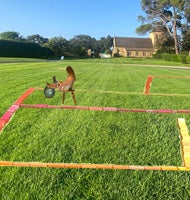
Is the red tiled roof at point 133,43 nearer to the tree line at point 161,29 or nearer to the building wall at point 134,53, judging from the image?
the building wall at point 134,53

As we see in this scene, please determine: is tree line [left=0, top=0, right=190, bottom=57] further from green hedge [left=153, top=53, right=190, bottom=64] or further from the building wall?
the building wall

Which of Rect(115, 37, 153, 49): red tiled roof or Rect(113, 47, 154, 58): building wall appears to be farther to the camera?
Rect(115, 37, 153, 49): red tiled roof

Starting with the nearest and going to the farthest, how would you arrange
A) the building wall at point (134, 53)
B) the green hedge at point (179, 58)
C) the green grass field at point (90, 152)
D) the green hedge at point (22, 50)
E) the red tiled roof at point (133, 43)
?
the green grass field at point (90, 152), the green hedge at point (179, 58), the green hedge at point (22, 50), the building wall at point (134, 53), the red tiled roof at point (133, 43)

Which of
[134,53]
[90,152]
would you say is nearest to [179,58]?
[90,152]

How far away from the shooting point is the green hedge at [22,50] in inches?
2335

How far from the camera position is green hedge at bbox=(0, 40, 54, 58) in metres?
59.3

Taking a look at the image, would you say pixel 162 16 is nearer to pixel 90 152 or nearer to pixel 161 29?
pixel 161 29

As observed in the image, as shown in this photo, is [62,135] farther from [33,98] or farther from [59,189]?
[33,98]

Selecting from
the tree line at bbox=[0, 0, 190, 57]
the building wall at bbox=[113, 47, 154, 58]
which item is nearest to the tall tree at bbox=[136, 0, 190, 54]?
the tree line at bbox=[0, 0, 190, 57]

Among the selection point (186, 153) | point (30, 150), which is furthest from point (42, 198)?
point (186, 153)

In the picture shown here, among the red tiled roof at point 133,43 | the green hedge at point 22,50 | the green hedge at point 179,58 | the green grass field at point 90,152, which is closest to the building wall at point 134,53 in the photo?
the red tiled roof at point 133,43

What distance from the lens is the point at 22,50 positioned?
208ft

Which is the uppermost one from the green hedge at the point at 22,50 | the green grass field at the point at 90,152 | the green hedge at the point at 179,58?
the green hedge at the point at 22,50

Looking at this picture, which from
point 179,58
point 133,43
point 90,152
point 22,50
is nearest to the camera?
Result: point 90,152
